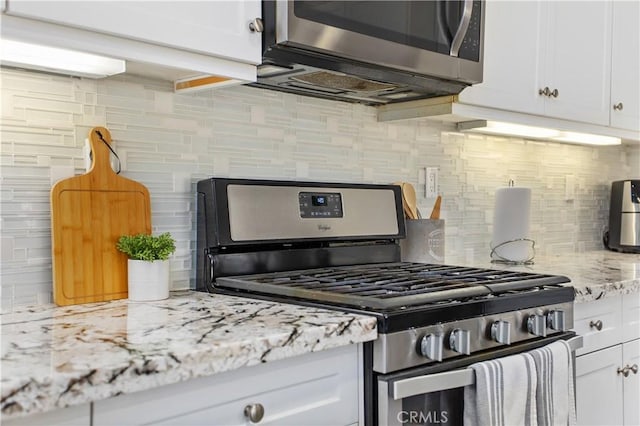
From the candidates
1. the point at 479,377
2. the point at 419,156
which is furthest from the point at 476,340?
the point at 419,156

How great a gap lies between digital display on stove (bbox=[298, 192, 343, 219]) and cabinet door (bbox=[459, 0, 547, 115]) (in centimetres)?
50

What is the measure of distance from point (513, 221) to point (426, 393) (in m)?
1.23

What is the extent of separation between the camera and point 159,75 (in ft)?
5.05

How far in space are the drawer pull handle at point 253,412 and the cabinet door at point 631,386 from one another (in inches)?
54.9

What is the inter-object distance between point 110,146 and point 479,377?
3.06ft

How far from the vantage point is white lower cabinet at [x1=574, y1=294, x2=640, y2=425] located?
183 cm

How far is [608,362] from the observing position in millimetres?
1932

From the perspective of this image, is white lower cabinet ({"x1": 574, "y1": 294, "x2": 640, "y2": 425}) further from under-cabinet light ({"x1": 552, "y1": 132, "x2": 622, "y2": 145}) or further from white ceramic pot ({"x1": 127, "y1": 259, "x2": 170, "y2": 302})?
white ceramic pot ({"x1": 127, "y1": 259, "x2": 170, "y2": 302})

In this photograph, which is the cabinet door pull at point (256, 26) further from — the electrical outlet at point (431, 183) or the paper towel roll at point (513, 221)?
the paper towel roll at point (513, 221)

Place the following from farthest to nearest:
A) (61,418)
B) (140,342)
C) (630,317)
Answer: (630,317)
(140,342)
(61,418)

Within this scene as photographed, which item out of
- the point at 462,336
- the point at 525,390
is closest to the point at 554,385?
the point at 525,390

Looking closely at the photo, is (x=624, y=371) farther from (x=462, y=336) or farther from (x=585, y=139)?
(x=585, y=139)

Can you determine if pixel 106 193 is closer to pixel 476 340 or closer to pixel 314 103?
pixel 314 103

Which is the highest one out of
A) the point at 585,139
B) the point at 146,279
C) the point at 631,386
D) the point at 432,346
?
the point at 585,139
